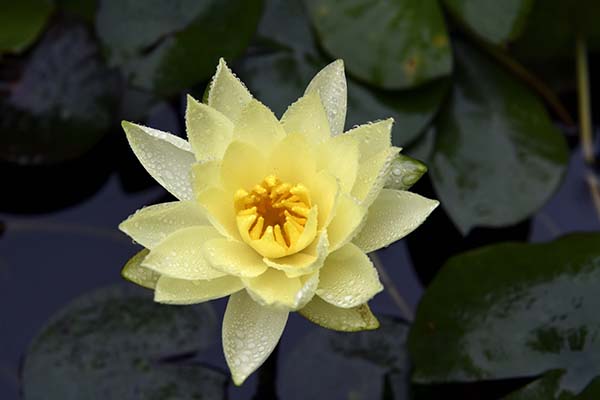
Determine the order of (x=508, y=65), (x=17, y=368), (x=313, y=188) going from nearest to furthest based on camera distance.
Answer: (x=313, y=188), (x=17, y=368), (x=508, y=65)

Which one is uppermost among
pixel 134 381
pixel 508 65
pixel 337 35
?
pixel 337 35

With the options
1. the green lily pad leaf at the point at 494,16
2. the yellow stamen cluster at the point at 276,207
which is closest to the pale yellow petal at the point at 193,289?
Answer: the yellow stamen cluster at the point at 276,207

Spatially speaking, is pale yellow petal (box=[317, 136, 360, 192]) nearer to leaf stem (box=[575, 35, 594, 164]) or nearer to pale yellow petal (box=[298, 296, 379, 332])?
pale yellow petal (box=[298, 296, 379, 332])

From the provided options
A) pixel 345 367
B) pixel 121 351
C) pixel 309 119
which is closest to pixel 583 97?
pixel 345 367

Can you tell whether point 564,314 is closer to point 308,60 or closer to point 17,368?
point 308,60

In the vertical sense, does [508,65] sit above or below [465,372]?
above

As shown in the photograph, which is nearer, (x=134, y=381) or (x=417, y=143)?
(x=134, y=381)

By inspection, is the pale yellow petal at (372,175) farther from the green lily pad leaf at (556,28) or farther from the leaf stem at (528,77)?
the green lily pad leaf at (556,28)

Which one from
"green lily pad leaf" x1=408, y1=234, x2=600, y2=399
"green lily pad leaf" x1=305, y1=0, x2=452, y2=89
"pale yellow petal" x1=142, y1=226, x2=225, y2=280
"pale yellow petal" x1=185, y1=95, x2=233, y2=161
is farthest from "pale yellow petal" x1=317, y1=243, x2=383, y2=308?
"green lily pad leaf" x1=305, y1=0, x2=452, y2=89

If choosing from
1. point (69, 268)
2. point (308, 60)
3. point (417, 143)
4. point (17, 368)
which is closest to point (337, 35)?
point (308, 60)
